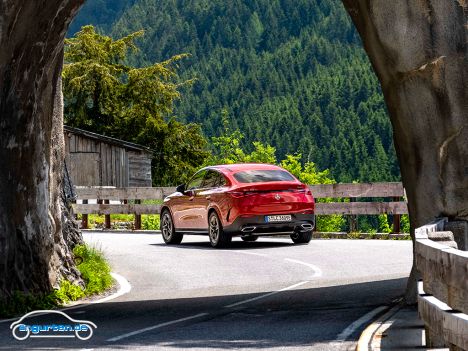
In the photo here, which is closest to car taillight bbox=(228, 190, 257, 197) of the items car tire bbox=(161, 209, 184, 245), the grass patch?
car tire bbox=(161, 209, 184, 245)

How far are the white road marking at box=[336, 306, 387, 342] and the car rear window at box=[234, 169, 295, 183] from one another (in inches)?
421

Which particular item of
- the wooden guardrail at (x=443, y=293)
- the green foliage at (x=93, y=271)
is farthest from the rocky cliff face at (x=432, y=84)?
the green foliage at (x=93, y=271)

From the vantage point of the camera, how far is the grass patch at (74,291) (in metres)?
13.1

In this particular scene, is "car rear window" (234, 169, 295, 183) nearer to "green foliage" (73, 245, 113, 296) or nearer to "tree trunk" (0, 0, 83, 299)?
"green foliage" (73, 245, 113, 296)

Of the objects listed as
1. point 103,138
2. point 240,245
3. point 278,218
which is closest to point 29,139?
point 278,218

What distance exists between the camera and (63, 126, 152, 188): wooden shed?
6425cm

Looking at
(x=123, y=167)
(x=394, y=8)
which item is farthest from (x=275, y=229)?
(x=123, y=167)

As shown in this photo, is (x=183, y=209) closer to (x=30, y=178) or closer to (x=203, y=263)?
(x=203, y=263)

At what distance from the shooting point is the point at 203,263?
19.5 meters

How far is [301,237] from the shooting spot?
24.3 metres

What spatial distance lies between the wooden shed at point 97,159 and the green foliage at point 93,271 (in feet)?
154

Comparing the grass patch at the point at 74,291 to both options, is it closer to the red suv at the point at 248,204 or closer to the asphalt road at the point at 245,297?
the asphalt road at the point at 245,297

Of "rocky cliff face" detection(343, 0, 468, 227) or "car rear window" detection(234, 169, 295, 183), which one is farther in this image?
"car rear window" detection(234, 169, 295, 183)

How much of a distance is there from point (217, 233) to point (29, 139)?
935cm
